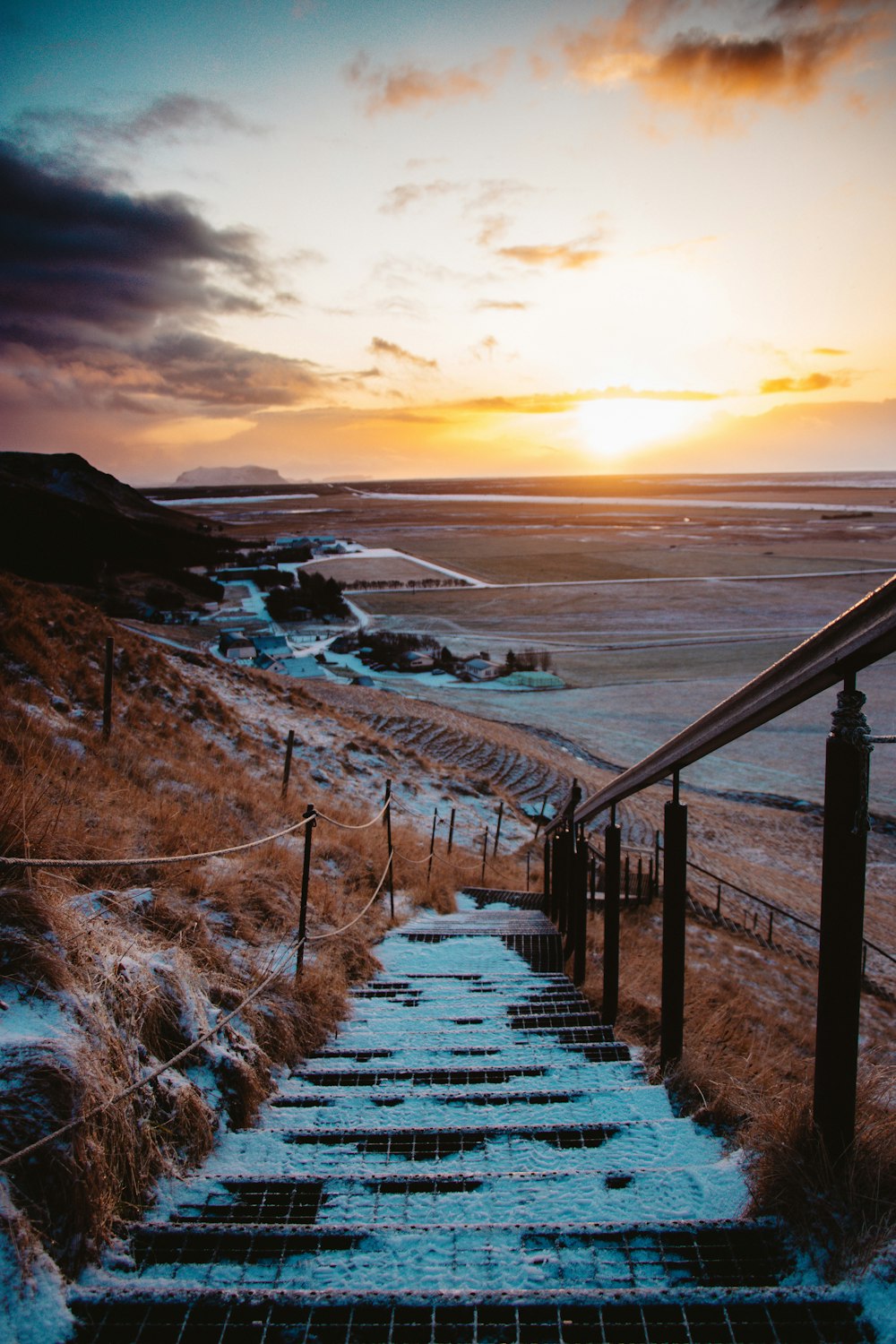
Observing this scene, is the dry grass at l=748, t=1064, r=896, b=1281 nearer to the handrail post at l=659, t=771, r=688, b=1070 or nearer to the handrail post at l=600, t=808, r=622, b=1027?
the handrail post at l=659, t=771, r=688, b=1070

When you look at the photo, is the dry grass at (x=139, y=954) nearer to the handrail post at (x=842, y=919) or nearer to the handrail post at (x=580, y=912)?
the handrail post at (x=580, y=912)

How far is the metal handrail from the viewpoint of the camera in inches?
65.7

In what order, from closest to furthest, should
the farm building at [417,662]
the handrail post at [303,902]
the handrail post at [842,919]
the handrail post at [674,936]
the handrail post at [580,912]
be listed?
the handrail post at [842,919] → the handrail post at [674,936] → the handrail post at [303,902] → the handrail post at [580,912] → the farm building at [417,662]

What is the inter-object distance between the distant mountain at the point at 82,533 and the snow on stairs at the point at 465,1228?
34.6 m

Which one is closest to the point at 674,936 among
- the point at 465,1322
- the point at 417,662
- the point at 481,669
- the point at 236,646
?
the point at 465,1322

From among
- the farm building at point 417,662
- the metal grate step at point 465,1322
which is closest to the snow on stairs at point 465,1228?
the metal grate step at point 465,1322

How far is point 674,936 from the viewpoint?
116 inches

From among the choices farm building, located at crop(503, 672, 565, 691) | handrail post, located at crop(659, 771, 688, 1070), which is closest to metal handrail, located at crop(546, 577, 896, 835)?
handrail post, located at crop(659, 771, 688, 1070)

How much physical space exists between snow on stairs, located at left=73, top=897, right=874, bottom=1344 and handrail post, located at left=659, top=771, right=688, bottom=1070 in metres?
0.18

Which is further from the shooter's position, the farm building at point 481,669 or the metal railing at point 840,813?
the farm building at point 481,669

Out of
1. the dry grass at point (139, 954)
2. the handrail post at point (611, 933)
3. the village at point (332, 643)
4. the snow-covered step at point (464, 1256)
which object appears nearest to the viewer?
the snow-covered step at point (464, 1256)

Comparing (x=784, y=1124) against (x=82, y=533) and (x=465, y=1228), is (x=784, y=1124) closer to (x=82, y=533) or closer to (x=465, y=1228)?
(x=465, y=1228)

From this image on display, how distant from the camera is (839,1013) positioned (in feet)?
6.24

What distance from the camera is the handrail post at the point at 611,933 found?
3.56 metres
